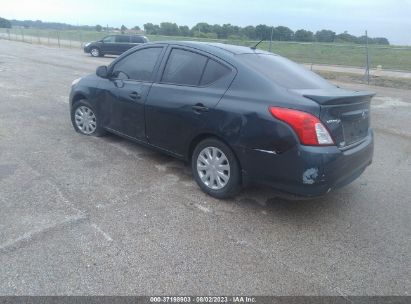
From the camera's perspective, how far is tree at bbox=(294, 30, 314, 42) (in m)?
24.3

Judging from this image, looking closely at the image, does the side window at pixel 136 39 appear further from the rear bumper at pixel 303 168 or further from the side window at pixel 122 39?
the rear bumper at pixel 303 168

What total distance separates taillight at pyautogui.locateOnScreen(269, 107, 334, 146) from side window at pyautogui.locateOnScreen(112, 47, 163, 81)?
85.4 inches

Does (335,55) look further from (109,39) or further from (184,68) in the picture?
(184,68)

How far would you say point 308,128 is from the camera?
3.34m

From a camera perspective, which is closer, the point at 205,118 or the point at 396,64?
the point at 205,118

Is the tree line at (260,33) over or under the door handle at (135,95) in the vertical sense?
over

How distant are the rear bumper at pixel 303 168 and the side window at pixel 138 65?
1.91m

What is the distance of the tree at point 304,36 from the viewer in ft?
79.7

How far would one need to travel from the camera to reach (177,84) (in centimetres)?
443

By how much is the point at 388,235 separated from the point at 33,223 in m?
3.34

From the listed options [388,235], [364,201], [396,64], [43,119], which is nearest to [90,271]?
[388,235]

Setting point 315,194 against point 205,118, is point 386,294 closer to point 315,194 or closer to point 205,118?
point 315,194

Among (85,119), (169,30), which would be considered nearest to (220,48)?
(85,119)

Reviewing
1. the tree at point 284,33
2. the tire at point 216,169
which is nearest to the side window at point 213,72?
the tire at point 216,169
